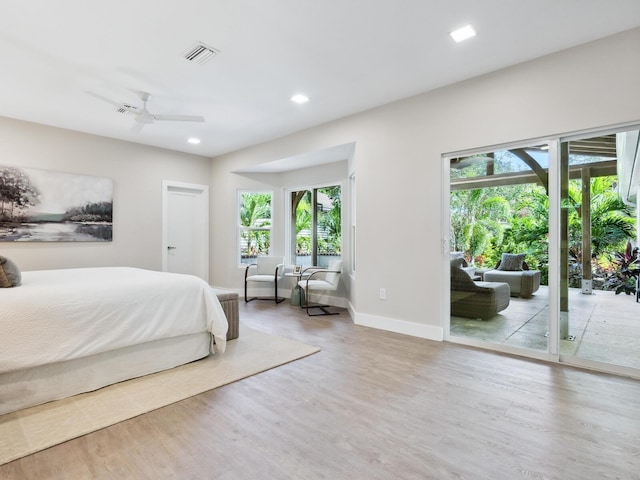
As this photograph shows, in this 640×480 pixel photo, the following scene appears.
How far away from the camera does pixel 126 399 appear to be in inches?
88.4

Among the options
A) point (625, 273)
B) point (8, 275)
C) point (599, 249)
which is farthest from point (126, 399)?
point (625, 273)

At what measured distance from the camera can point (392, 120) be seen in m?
3.93

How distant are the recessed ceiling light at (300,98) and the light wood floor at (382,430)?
9.18 feet

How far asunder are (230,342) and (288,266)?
2.62 m

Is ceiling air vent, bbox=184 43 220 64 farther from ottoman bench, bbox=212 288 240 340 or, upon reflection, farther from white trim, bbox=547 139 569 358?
white trim, bbox=547 139 569 358

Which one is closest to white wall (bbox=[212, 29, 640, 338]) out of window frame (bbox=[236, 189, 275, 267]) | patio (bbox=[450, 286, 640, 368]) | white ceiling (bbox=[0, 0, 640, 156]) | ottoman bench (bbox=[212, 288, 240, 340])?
white ceiling (bbox=[0, 0, 640, 156])

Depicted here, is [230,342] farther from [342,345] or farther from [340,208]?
[340,208]

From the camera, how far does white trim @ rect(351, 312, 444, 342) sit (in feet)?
11.7

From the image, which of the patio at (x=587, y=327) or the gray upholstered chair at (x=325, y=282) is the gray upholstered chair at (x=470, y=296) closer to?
the patio at (x=587, y=327)

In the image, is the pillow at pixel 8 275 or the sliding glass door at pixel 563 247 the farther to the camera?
the sliding glass door at pixel 563 247

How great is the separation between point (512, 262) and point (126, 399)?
3.40 m

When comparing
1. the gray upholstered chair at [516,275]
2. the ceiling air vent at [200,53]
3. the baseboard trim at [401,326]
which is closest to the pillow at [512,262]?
the gray upholstered chair at [516,275]

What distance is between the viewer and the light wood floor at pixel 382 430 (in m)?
1.57

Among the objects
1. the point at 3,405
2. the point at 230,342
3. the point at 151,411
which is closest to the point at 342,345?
the point at 230,342
